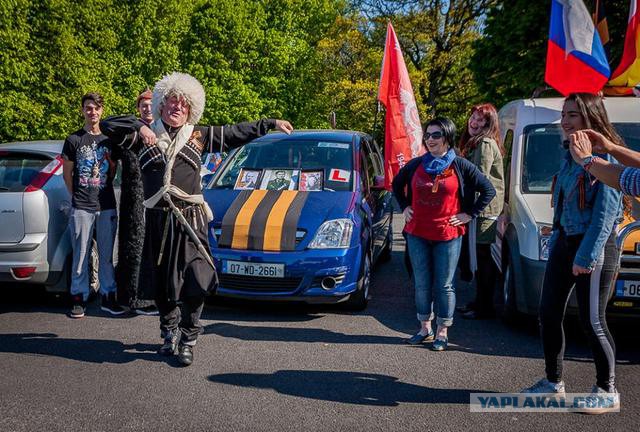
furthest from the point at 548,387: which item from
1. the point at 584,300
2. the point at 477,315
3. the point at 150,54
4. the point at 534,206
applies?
the point at 150,54

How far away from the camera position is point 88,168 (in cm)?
603

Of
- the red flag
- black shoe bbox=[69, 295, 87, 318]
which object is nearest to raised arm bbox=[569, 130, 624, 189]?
black shoe bbox=[69, 295, 87, 318]

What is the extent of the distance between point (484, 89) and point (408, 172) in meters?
13.3

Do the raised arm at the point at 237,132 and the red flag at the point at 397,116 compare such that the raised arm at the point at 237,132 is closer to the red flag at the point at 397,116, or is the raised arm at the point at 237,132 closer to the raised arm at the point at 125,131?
the raised arm at the point at 125,131

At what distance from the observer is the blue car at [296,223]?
5.97 m

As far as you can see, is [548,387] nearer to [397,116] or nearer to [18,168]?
→ [18,168]

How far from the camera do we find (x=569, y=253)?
3.84 m

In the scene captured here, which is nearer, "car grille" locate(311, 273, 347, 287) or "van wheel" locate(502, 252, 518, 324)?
"van wheel" locate(502, 252, 518, 324)

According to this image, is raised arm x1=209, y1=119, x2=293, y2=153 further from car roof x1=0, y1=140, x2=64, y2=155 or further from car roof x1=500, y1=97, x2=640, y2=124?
car roof x1=500, y1=97, x2=640, y2=124

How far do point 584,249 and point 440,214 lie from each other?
1594mm

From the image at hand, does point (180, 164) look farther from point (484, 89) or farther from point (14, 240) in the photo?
point (484, 89)

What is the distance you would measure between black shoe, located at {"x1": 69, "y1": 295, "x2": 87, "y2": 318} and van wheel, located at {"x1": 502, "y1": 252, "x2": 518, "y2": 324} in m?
3.87

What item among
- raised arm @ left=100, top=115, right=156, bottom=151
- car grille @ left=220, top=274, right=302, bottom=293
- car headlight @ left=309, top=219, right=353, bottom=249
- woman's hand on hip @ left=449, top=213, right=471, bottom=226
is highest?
raised arm @ left=100, top=115, right=156, bottom=151

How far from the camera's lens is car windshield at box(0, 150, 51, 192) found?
6027 mm
